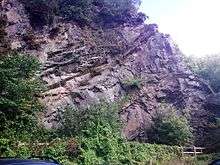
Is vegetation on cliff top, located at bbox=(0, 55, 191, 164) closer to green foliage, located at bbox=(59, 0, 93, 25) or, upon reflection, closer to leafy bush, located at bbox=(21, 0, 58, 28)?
leafy bush, located at bbox=(21, 0, 58, 28)

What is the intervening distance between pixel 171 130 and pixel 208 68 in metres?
11.7

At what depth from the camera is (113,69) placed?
30938mm

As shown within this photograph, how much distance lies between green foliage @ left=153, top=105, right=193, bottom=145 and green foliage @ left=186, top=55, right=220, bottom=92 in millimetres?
7941

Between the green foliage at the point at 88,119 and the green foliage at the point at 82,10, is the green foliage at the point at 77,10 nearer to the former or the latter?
the green foliage at the point at 82,10

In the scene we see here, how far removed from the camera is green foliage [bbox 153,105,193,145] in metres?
28.8

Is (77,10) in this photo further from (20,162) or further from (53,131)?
(20,162)

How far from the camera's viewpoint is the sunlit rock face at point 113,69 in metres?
27.0

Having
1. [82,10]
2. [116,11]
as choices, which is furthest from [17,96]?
[116,11]

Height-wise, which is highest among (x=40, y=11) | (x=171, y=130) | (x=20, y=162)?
(x=40, y=11)

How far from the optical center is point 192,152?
91.4 feet

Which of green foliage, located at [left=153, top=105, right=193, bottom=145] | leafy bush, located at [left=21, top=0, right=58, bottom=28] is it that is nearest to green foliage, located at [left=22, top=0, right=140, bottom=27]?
leafy bush, located at [left=21, top=0, right=58, bottom=28]

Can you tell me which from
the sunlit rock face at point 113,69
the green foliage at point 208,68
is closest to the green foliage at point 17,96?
the sunlit rock face at point 113,69

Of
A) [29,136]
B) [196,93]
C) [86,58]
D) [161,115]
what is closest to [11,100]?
[29,136]

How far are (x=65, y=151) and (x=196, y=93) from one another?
18212 mm
